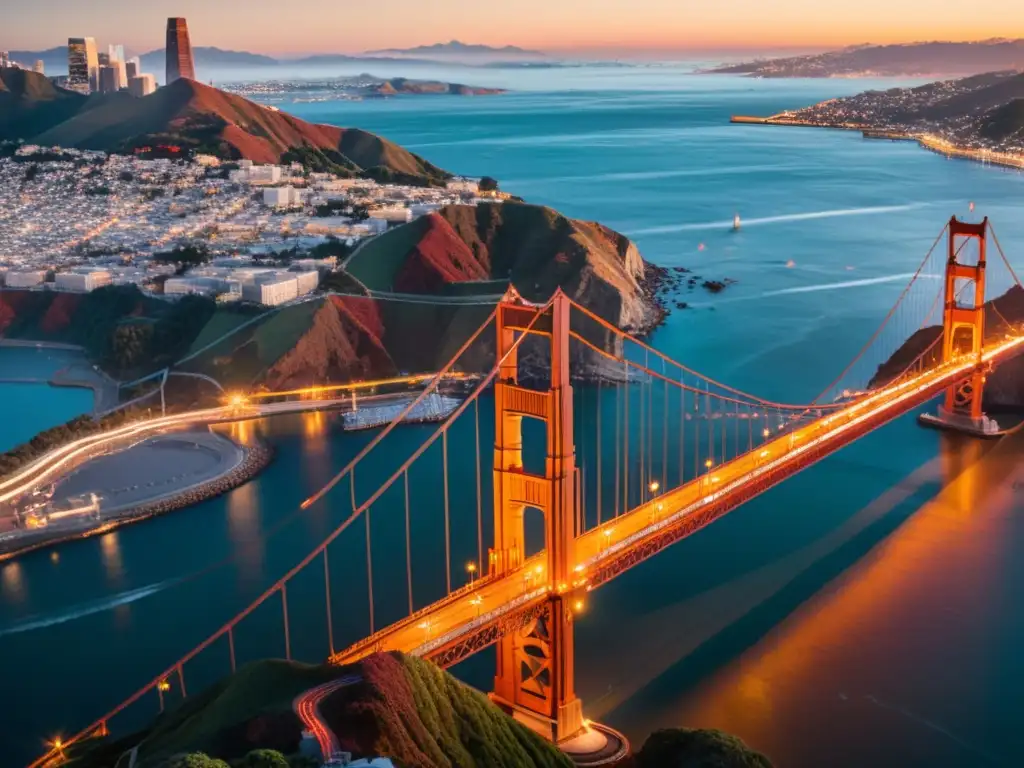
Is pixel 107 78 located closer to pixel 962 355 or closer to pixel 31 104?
pixel 31 104

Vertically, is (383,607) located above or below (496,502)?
below

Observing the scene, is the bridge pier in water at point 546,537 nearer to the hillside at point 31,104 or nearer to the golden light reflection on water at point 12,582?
the golden light reflection on water at point 12,582


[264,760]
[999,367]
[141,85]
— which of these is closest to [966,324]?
[999,367]

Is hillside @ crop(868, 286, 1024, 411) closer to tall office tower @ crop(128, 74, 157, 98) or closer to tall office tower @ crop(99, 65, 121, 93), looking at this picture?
tall office tower @ crop(128, 74, 157, 98)

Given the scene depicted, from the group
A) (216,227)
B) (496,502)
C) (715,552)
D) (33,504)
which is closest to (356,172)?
(216,227)

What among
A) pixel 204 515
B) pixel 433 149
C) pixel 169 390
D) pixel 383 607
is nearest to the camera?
pixel 383 607

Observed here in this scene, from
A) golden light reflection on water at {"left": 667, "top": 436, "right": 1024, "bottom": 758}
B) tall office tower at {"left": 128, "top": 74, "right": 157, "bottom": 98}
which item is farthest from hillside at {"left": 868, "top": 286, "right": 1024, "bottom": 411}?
tall office tower at {"left": 128, "top": 74, "right": 157, "bottom": 98}

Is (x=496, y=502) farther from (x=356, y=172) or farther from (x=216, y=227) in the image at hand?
(x=356, y=172)
